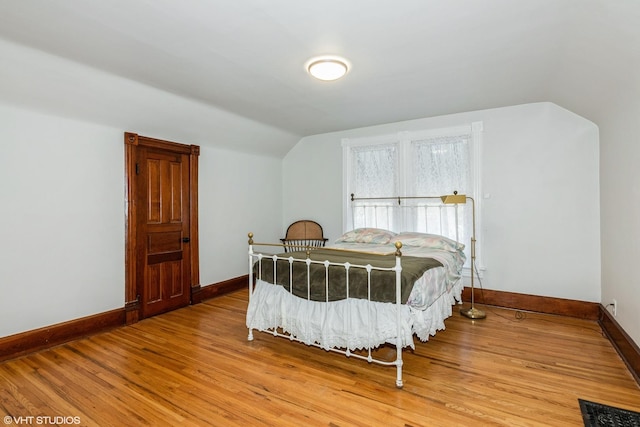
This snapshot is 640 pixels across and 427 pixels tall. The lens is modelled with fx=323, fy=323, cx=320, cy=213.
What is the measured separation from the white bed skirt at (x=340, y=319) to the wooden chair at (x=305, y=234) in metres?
2.30

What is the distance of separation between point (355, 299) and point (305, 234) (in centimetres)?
298

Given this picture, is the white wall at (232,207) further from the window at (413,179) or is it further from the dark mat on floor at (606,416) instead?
the dark mat on floor at (606,416)

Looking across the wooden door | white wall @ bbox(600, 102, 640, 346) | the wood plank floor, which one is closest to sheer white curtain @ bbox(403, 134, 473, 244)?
white wall @ bbox(600, 102, 640, 346)

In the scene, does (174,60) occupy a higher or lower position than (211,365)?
higher

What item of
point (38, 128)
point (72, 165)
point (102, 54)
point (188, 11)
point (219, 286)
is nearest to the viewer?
point (188, 11)

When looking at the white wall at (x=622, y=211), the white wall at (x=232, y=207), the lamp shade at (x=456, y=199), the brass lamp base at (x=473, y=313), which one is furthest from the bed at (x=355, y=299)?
the white wall at (x=232, y=207)

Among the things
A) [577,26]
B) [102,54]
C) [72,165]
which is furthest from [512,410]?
[72,165]

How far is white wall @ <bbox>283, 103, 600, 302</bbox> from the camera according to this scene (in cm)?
371

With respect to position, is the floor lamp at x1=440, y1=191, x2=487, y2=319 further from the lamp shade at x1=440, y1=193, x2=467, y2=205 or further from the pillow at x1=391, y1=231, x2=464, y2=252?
the pillow at x1=391, y1=231, x2=464, y2=252

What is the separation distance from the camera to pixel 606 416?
199 centimetres

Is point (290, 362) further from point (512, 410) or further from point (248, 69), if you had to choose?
point (248, 69)

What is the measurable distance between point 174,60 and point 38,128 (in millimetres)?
1531

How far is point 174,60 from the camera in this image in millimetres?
2674

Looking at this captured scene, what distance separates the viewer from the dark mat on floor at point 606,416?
1919 mm
